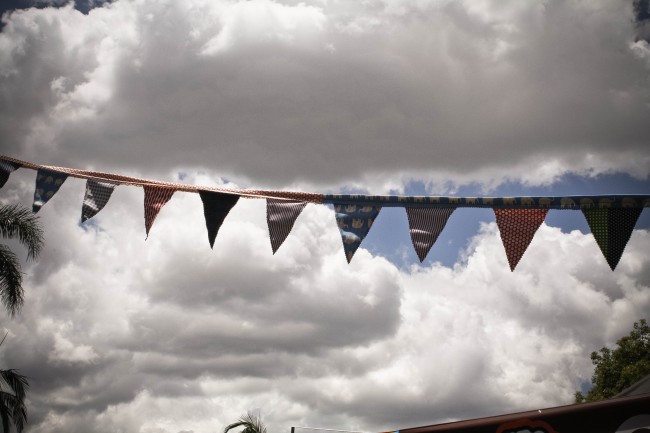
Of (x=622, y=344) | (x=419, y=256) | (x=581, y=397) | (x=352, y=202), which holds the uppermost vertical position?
(x=352, y=202)

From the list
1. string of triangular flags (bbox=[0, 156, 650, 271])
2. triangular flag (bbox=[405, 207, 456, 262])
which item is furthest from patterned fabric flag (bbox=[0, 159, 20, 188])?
triangular flag (bbox=[405, 207, 456, 262])

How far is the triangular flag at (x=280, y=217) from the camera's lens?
5.60 m

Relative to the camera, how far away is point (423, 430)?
4.65 meters

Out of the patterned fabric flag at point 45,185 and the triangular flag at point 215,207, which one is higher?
the patterned fabric flag at point 45,185

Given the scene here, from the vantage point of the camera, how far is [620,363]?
81.8 ft

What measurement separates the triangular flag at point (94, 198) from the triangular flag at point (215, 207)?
1.30 metres

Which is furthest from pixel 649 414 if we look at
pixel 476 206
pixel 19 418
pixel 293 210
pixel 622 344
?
pixel 622 344

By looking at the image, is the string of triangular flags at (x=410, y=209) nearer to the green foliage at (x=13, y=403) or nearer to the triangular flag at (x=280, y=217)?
the triangular flag at (x=280, y=217)

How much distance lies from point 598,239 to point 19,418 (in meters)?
12.9

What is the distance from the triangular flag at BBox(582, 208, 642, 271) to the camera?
469cm

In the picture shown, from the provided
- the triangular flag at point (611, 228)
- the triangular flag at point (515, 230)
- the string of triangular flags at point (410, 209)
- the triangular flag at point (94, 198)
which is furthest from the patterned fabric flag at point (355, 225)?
the triangular flag at point (94, 198)

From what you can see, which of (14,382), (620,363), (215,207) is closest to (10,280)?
(14,382)

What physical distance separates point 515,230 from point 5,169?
19.0 feet

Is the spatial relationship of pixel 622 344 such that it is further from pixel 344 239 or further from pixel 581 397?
pixel 344 239
